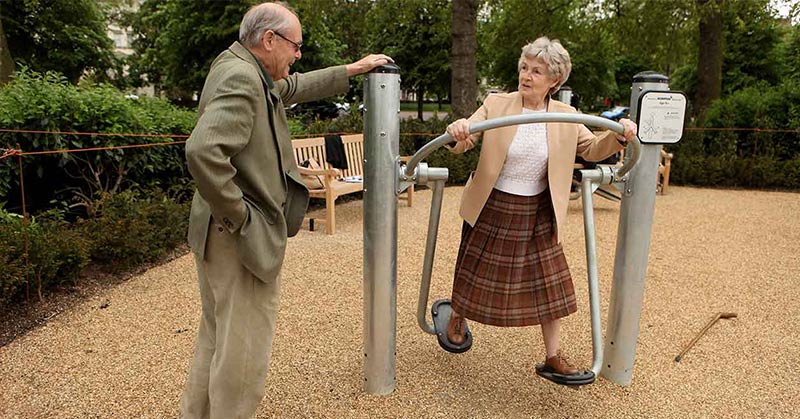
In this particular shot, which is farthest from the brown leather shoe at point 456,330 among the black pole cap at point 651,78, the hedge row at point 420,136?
the hedge row at point 420,136

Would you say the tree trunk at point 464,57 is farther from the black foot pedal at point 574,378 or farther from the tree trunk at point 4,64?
the black foot pedal at point 574,378

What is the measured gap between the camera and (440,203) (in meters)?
2.77

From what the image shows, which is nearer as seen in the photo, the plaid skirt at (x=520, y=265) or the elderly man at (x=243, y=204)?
the elderly man at (x=243, y=204)

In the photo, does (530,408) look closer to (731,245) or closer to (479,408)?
(479,408)

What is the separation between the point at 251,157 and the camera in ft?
6.53

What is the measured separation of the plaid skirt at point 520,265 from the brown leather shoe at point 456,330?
27 cm

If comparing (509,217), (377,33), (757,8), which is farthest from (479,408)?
(377,33)

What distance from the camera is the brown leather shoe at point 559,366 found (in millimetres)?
2701

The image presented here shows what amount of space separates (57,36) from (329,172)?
15.5 meters

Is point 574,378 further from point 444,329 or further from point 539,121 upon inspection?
point 539,121

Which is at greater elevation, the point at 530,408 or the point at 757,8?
the point at 757,8

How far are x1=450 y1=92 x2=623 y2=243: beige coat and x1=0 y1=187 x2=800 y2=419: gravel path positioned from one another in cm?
93

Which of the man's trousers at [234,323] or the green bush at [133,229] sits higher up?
the man's trousers at [234,323]

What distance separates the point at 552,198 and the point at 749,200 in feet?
25.7
